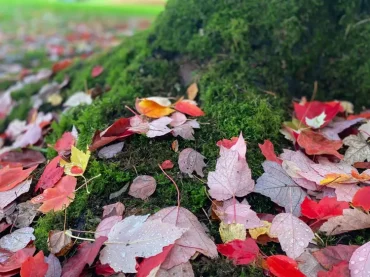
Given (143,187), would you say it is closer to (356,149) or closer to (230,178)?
(230,178)

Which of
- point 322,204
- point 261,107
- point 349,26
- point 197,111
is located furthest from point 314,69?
point 322,204

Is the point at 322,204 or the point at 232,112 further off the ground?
the point at 232,112

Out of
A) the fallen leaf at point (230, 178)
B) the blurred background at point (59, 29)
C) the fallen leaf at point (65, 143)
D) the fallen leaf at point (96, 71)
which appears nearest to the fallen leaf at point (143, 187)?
the fallen leaf at point (230, 178)

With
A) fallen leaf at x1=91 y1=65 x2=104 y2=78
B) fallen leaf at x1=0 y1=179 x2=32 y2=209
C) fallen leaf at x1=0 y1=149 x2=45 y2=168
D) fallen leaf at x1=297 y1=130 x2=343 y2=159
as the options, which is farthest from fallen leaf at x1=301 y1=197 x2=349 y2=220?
fallen leaf at x1=91 y1=65 x2=104 y2=78

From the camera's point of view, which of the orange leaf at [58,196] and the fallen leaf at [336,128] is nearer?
the orange leaf at [58,196]

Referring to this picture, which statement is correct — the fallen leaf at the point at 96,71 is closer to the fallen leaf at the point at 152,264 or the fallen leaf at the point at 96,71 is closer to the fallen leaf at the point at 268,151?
the fallen leaf at the point at 268,151

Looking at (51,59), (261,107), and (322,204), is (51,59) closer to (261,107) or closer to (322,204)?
(261,107)
